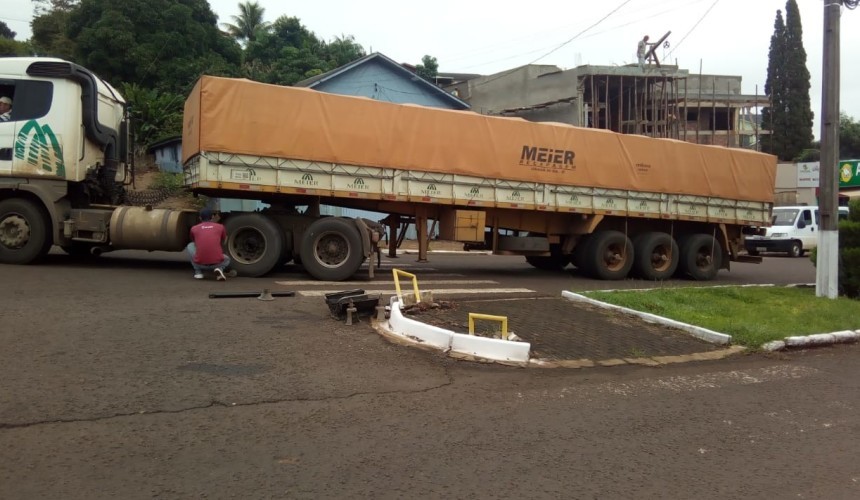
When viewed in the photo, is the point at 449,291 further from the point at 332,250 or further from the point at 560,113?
the point at 560,113

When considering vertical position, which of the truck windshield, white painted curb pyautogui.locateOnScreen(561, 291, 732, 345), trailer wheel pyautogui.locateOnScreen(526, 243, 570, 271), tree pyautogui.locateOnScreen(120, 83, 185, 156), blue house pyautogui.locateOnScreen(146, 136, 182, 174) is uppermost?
tree pyautogui.locateOnScreen(120, 83, 185, 156)

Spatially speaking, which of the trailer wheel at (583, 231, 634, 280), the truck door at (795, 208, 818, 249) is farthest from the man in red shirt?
the truck door at (795, 208, 818, 249)

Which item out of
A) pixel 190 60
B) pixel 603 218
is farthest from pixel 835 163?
pixel 190 60

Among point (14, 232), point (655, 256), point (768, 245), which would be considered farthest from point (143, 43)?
point (768, 245)

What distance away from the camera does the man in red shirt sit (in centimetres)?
998

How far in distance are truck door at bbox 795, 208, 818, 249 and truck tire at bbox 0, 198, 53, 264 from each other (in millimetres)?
24230

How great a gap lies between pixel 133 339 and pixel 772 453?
546cm

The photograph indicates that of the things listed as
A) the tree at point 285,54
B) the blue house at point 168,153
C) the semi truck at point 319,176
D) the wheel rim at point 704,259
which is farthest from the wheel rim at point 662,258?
the tree at point 285,54

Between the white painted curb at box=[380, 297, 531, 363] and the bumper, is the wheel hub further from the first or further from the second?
the bumper

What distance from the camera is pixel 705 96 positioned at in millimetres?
37406

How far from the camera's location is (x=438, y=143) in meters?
11.7

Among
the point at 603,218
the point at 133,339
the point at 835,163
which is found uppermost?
the point at 835,163

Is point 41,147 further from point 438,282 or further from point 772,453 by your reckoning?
point 772,453

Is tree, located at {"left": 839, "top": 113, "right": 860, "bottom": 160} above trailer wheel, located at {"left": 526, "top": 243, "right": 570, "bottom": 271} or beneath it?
above
